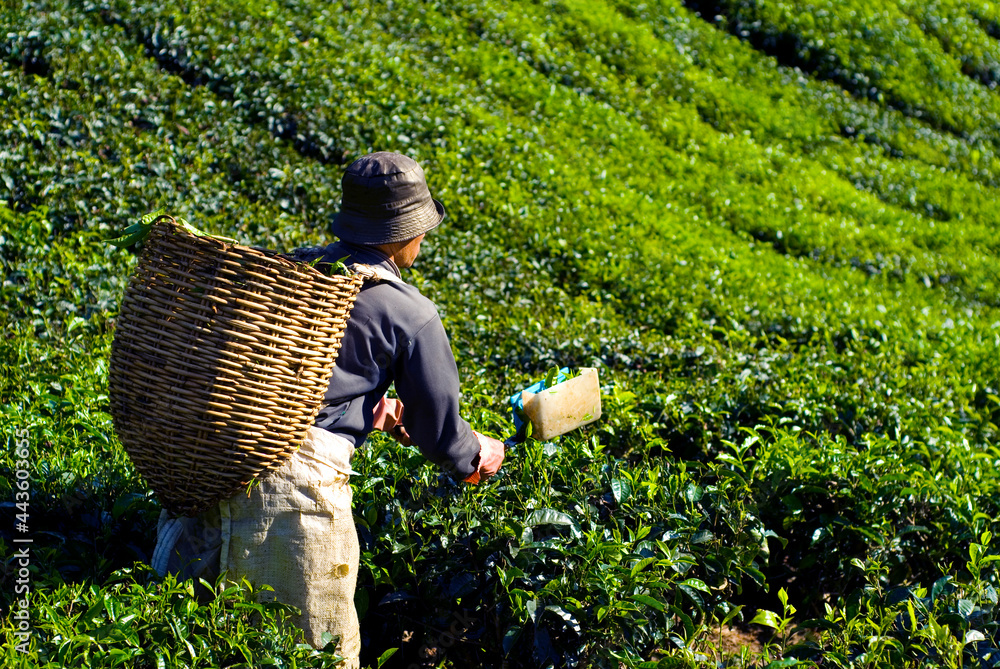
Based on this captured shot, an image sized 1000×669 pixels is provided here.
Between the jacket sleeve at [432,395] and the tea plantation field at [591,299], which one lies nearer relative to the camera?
the jacket sleeve at [432,395]

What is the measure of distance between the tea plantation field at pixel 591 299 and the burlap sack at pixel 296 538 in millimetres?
139

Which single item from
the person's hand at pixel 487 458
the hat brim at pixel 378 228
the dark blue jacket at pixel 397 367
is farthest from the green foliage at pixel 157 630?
the hat brim at pixel 378 228

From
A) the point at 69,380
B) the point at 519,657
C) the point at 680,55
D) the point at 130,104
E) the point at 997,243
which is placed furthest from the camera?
the point at 680,55

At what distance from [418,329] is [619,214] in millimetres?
5553

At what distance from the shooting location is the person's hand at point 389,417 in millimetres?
2967

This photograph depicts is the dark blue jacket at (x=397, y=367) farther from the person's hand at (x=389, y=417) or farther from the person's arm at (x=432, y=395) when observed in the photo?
the person's hand at (x=389, y=417)

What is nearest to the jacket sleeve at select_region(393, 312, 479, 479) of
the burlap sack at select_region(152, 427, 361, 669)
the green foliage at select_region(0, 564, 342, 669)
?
the burlap sack at select_region(152, 427, 361, 669)

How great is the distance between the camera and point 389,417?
9.80 ft

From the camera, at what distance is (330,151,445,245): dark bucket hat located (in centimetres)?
265

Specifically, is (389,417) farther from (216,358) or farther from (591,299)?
(591,299)

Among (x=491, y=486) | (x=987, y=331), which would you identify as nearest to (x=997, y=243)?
(x=987, y=331)

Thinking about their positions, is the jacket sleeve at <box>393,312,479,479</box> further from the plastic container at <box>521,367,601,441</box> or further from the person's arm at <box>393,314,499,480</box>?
the plastic container at <box>521,367,601,441</box>

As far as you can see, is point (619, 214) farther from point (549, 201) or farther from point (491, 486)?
point (491, 486)

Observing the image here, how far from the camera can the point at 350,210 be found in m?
2.72
